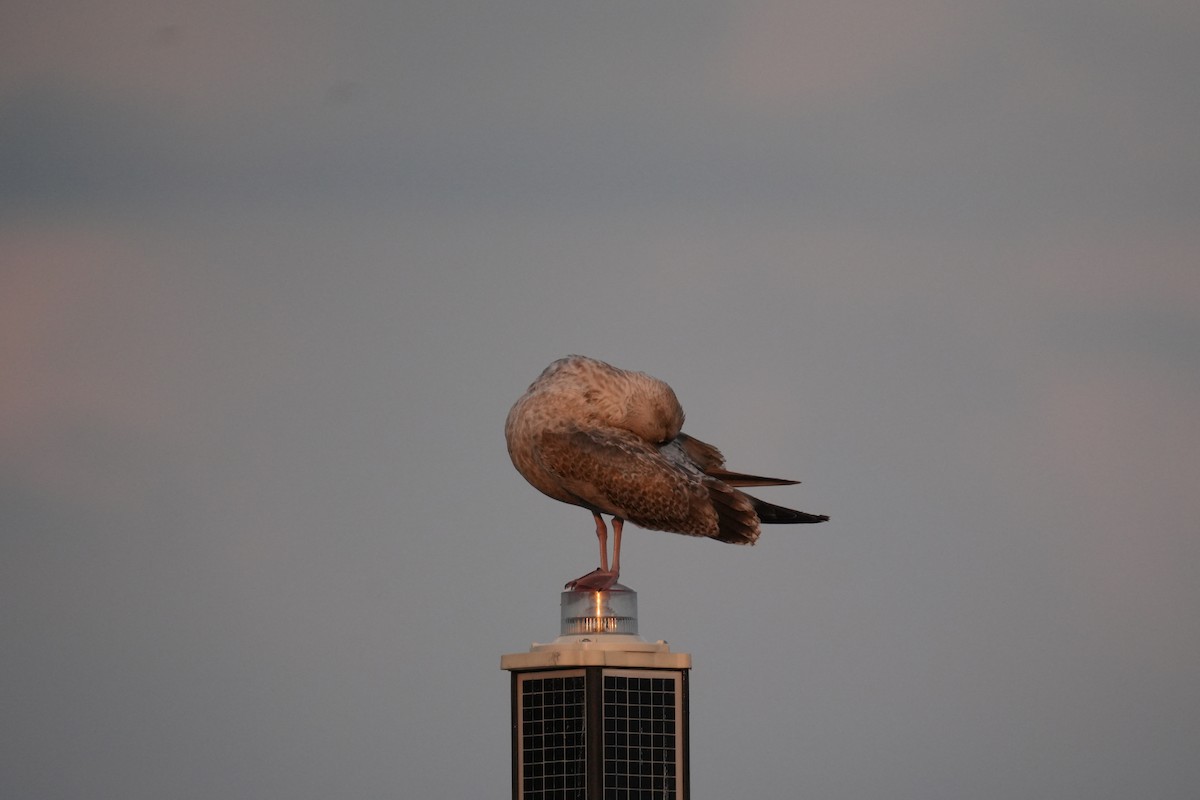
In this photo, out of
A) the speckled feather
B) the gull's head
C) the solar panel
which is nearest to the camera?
the solar panel

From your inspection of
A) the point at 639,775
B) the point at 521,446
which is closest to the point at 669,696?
the point at 639,775

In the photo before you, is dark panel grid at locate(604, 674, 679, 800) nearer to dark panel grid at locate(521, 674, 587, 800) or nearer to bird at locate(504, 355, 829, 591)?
dark panel grid at locate(521, 674, 587, 800)

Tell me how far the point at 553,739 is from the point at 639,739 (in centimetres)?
117

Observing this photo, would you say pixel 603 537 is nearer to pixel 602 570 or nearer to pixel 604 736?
pixel 602 570

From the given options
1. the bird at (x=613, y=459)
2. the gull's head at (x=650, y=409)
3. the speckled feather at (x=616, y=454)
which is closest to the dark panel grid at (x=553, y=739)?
the bird at (x=613, y=459)

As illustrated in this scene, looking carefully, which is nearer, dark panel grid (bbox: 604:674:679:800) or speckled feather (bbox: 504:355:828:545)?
dark panel grid (bbox: 604:674:679:800)

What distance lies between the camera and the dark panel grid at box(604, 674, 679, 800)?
111 feet

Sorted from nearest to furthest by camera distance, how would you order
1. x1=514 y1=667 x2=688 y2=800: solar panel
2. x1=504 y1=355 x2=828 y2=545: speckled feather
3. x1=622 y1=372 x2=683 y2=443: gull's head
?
x1=514 y1=667 x2=688 y2=800: solar panel
x1=504 y1=355 x2=828 y2=545: speckled feather
x1=622 y1=372 x2=683 y2=443: gull's head

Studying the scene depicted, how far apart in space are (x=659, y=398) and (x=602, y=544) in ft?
7.21

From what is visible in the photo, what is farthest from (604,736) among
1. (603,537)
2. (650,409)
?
(650,409)

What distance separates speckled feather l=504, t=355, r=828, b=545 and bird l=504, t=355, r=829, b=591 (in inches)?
0.5

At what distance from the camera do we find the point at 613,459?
113 ft

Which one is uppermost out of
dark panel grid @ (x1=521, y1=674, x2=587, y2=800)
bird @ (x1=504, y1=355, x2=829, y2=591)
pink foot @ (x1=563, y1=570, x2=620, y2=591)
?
bird @ (x1=504, y1=355, x2=829, y2=591)

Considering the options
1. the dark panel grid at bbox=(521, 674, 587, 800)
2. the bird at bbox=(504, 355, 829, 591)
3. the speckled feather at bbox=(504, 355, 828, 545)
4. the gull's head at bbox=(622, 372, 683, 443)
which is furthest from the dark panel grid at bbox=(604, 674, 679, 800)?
the gull's head at bbox=(622, 372, 683, 443)
